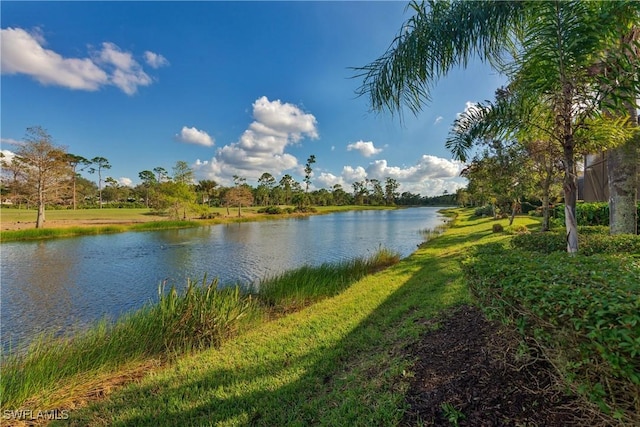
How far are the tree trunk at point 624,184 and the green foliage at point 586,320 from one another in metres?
3.92

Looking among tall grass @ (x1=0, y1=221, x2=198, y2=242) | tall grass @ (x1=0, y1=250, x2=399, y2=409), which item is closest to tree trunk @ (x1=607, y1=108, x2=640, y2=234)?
tall grass @ (x1=0, y1=250, x2=399, y2=409)

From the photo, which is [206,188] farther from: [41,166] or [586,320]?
[586,320]

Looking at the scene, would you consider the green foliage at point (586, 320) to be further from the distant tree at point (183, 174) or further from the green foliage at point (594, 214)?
the distant tree at point (183, 174)

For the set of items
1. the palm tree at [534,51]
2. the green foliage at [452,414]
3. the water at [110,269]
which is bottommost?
the water at [110,269]

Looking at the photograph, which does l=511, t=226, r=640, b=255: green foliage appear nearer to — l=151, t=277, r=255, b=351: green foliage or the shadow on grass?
the shadow on grass

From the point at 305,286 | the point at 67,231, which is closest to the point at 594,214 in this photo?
the point at 305,286

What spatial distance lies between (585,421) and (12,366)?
6.11m

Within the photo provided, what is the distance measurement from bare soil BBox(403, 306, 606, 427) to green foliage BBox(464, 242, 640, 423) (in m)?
0.37

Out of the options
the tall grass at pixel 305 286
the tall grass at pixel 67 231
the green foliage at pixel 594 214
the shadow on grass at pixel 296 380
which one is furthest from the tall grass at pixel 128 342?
the tall grass at pixel 67 231

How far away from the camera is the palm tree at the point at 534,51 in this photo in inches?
121

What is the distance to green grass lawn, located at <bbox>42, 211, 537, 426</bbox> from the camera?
8.66 feet

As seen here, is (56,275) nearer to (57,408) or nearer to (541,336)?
(57,408)

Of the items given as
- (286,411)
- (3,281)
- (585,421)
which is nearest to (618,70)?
(585,421)

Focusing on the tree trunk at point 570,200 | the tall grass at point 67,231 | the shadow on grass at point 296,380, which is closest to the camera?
the shadow on grass at point 296,380
